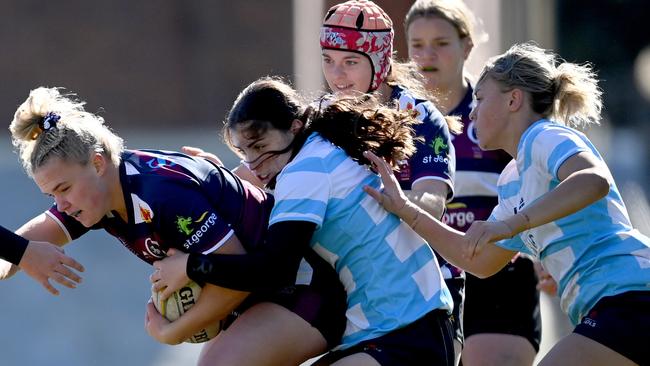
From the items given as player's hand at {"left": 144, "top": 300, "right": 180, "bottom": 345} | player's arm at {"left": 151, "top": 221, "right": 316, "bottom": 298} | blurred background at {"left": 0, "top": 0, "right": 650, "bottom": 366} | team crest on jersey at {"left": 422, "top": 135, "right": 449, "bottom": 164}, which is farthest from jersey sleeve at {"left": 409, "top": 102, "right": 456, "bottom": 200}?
blurred background at {"left": 0, "top": 0, "right": 650, "bottom": 366}

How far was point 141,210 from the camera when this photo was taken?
13.3 ft

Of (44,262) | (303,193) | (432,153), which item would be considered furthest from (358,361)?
(44,262)

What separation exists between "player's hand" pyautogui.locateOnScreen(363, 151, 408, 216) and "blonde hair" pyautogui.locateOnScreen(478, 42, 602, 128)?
58 cm

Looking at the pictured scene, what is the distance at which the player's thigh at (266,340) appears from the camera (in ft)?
13.2

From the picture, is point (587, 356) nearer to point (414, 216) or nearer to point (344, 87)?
point (414, 216)

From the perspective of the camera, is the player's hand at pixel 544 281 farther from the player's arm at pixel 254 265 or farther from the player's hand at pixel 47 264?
the player's hand at pixel 47 264

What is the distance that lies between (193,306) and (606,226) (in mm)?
1458

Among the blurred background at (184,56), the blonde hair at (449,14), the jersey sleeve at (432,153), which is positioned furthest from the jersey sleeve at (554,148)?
the blurred background at (184,56)

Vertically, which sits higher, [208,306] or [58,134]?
[58,134]

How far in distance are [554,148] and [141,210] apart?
1.42 m

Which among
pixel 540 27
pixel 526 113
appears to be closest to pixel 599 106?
pixel 526 113

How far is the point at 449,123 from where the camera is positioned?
5.20 meters

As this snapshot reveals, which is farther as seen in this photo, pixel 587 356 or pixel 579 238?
pixel 579 238

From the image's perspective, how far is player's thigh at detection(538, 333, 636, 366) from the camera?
3.94 metres
